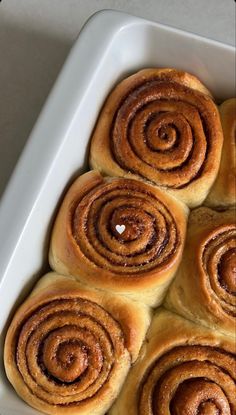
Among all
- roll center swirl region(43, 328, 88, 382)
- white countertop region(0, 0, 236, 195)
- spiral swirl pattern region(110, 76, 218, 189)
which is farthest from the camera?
white countertop region(0, 0, 236, 195)

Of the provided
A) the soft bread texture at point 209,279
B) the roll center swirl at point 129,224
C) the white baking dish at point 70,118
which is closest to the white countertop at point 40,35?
the white baking dish at point 70,118

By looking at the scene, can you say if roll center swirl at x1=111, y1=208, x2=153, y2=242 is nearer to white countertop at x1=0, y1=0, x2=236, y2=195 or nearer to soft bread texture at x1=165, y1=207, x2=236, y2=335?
soft bread texture at x1=165, y1=207, x2=236, y2=335

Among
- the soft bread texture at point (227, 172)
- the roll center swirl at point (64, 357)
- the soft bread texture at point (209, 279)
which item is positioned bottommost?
the roll center swirl at point (64, 357)

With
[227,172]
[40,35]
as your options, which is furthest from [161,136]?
[40,35]

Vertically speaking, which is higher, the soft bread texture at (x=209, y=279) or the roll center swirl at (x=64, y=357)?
the soft bread texture at (x=209, y=279)

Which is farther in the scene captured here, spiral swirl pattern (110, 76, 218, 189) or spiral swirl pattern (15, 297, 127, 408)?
spiral swirl pattern (110, 76, 218, 189)

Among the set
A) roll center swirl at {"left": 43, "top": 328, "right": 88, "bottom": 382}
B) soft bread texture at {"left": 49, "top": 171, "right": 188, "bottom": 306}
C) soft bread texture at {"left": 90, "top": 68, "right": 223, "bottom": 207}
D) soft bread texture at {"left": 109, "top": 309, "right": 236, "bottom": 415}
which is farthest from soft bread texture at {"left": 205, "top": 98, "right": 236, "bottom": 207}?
roll center swirl at {"left": 43, "top": 328, "right": 88, "bottom": 382}

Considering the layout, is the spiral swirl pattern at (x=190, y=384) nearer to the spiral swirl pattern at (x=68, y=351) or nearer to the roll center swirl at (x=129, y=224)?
the spiral swirl pattern at (x=68, y=351)
